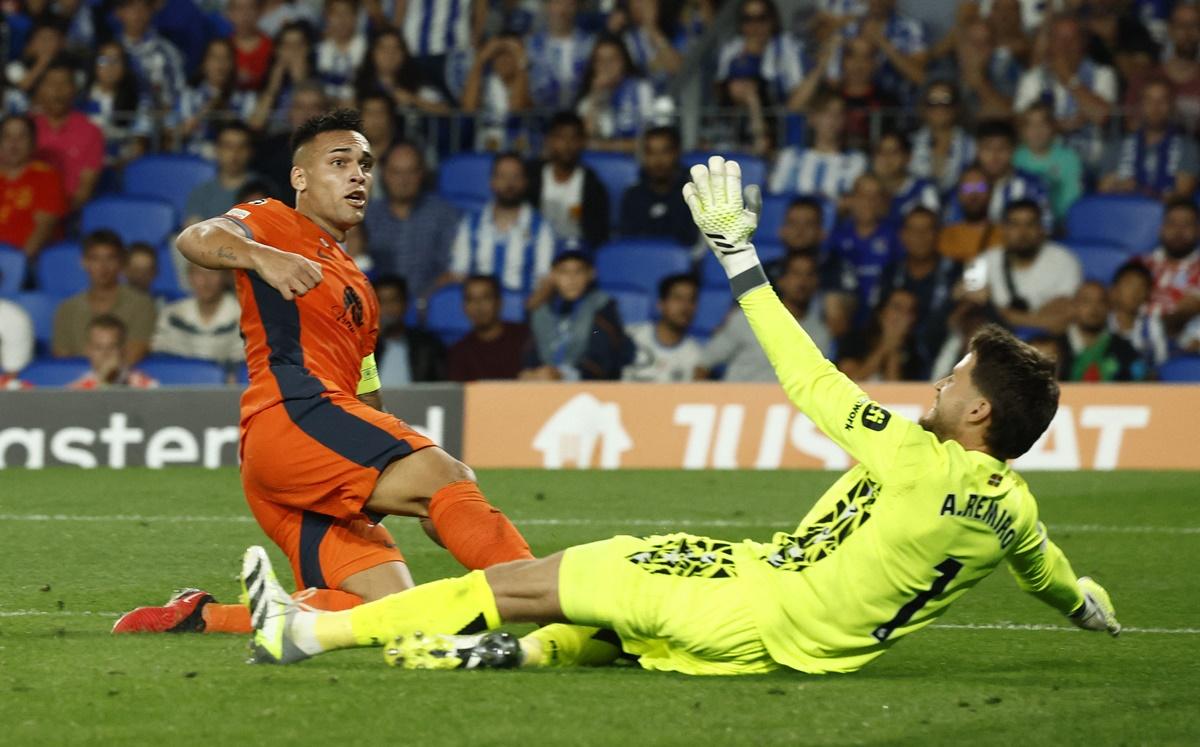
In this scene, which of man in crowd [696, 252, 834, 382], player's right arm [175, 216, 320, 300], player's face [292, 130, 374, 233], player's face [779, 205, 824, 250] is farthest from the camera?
player's face [779, 205, 824, 250]

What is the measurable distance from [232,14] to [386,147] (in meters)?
2.29

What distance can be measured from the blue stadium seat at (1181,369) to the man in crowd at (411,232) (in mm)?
5166

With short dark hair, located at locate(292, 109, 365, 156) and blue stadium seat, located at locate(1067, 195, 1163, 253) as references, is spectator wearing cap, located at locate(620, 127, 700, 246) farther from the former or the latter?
short dark hair, located at locate(292, 109, 365, 156)

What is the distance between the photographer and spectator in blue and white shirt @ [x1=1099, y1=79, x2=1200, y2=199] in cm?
1380

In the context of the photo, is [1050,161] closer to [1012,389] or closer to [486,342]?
[486,342]

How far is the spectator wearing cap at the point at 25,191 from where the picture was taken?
14.0 metres

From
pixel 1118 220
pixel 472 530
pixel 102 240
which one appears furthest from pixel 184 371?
pixel 472 530

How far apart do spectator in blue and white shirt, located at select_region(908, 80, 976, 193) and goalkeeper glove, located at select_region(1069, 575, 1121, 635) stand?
8.51 meters

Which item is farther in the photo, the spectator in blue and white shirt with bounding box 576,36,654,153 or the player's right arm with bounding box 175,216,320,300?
the spectator in blue and white shirt with bounding box 576,36,654,153

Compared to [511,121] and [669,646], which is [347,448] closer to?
[669,646]

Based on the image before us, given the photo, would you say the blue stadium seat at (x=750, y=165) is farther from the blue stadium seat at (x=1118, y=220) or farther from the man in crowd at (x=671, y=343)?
the blue stadium seat at (x=1118, y=220)

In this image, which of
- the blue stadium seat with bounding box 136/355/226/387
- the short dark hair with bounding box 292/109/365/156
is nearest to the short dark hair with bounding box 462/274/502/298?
the blue stadium seat with bounding box 136/355/226/387

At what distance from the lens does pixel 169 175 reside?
1444 cm

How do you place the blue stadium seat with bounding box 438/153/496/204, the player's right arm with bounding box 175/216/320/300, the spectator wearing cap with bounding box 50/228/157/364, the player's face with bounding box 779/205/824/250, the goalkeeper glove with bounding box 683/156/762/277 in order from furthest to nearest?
the blue stadium seat with bounding box 438/153/496/204 → the player's face with bounding box 779/205/824/250 → the spectator wearing cap with bounding box 50/228/157/364 → the player's right arm with bounding box 175/216/320/300 → the goalkeeper glove with bounding box 683/156/762/277
